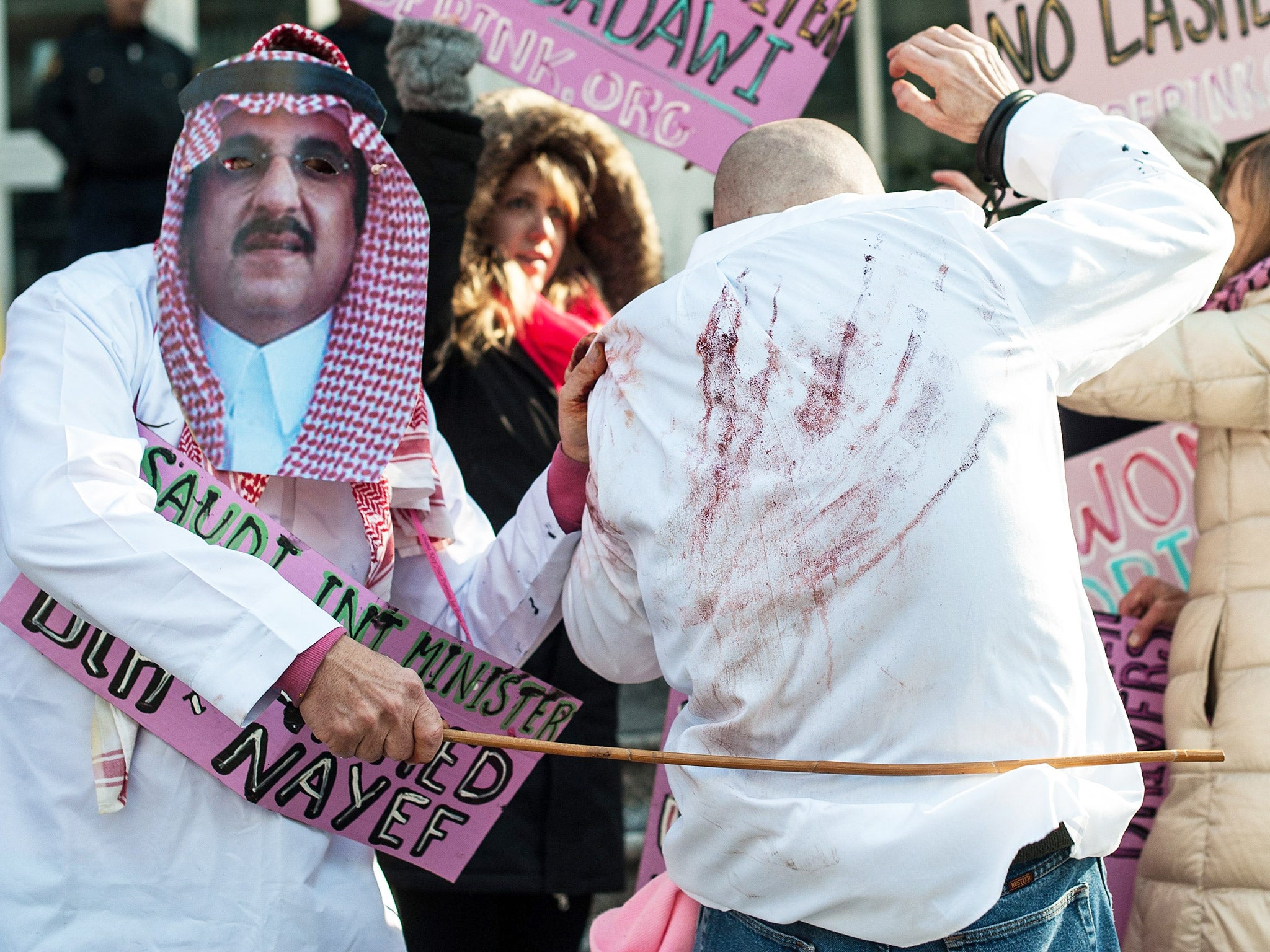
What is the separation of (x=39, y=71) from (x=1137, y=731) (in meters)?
6.33

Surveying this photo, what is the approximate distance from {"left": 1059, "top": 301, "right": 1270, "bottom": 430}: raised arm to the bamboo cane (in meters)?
0.85

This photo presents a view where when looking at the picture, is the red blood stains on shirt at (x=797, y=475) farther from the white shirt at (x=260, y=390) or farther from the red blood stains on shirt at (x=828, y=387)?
the white shirt at (x=260, y=390)

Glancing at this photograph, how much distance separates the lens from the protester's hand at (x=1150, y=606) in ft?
9.53

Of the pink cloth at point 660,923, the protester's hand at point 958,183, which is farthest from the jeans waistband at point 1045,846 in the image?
the protester's hand at point 958,183

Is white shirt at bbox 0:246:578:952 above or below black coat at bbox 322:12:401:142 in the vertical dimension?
below

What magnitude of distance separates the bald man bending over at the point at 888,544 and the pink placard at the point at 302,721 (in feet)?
1.64

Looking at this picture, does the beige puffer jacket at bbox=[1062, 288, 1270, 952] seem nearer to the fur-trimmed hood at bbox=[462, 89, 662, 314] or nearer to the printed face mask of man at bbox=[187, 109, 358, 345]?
the printed face mask of man at bbox=[187, 109, 358, 345]

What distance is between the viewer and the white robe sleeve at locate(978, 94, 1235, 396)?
1.91 m

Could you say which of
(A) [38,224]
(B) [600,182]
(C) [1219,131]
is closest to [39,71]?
(A) [38,224]

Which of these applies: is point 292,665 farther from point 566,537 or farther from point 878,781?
point 878,781

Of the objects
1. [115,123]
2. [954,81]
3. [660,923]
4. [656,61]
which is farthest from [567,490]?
[115,123]

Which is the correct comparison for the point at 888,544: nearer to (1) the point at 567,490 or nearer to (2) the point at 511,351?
(1) the point at 567,490

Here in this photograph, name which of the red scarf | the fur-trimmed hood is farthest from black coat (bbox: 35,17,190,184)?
the red scarf

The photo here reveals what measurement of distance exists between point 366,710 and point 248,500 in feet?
1.60
